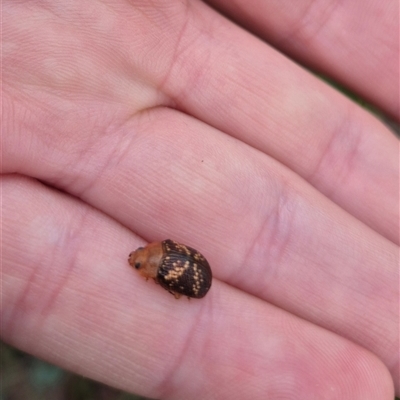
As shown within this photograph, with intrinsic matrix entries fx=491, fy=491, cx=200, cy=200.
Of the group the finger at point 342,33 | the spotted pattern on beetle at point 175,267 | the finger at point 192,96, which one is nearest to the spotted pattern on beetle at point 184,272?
the spotted pattern on beetle at point 175,267

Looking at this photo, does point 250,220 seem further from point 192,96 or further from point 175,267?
point 192,96

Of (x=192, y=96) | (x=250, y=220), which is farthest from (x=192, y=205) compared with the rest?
(x=192, y=96)

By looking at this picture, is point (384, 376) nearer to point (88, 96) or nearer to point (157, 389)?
point (157, 389)

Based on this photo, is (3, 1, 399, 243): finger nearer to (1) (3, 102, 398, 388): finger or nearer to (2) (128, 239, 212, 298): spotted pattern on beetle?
(1) (3, 102, 398, 388): finger

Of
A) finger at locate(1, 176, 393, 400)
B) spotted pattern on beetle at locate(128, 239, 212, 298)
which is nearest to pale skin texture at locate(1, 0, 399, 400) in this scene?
finger at locate(1, 176, 393, 400)

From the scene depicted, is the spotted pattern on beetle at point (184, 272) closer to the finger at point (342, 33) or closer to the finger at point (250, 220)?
the finger at point (250, 220)
